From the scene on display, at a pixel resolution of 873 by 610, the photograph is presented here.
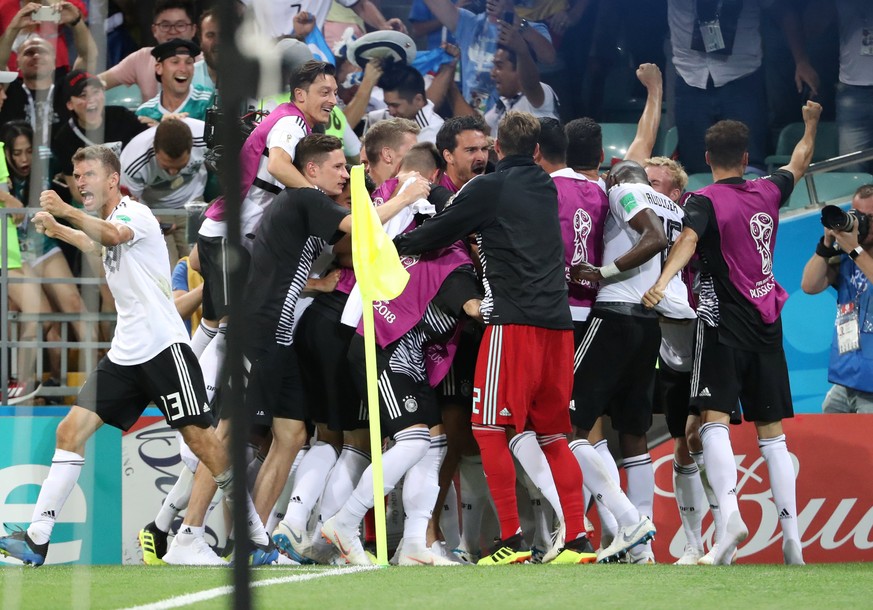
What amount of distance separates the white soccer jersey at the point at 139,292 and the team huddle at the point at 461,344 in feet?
0.04

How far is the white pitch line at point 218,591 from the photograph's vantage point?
4172 millimetres

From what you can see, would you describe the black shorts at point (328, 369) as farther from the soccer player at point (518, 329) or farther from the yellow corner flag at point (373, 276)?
the yellow corner flag at point (373, 276)

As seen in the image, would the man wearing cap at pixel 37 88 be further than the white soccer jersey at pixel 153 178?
Yes

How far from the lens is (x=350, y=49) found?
32.7 feet

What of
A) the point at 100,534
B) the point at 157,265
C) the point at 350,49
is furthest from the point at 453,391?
the point at 350,49

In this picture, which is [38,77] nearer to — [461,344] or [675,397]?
[461,344]

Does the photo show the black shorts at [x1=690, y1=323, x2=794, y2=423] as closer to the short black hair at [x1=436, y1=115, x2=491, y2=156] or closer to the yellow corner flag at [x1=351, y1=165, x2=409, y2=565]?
the short black hair at [x1=436, y1=115, x2=491, y2=156]

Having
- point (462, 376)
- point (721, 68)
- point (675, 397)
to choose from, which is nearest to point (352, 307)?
point (462, 376)

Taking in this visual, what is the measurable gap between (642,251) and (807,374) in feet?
11.7

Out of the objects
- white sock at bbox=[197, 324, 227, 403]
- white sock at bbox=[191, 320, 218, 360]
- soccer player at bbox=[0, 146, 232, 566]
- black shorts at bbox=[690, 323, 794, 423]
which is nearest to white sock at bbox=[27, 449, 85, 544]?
soccer player at bbox=[0, 146, 232, 566]

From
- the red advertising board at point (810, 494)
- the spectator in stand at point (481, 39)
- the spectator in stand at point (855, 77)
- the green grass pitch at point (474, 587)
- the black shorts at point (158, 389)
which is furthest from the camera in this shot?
the spectator in stand at point (481, 39)

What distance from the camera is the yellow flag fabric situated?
5.51 metres

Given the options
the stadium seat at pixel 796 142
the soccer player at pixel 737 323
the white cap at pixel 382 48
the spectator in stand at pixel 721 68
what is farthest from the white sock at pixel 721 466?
the white cap at pixel 382 48

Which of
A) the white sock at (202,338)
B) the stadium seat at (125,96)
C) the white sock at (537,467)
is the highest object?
the stadium seat at (125,96)
